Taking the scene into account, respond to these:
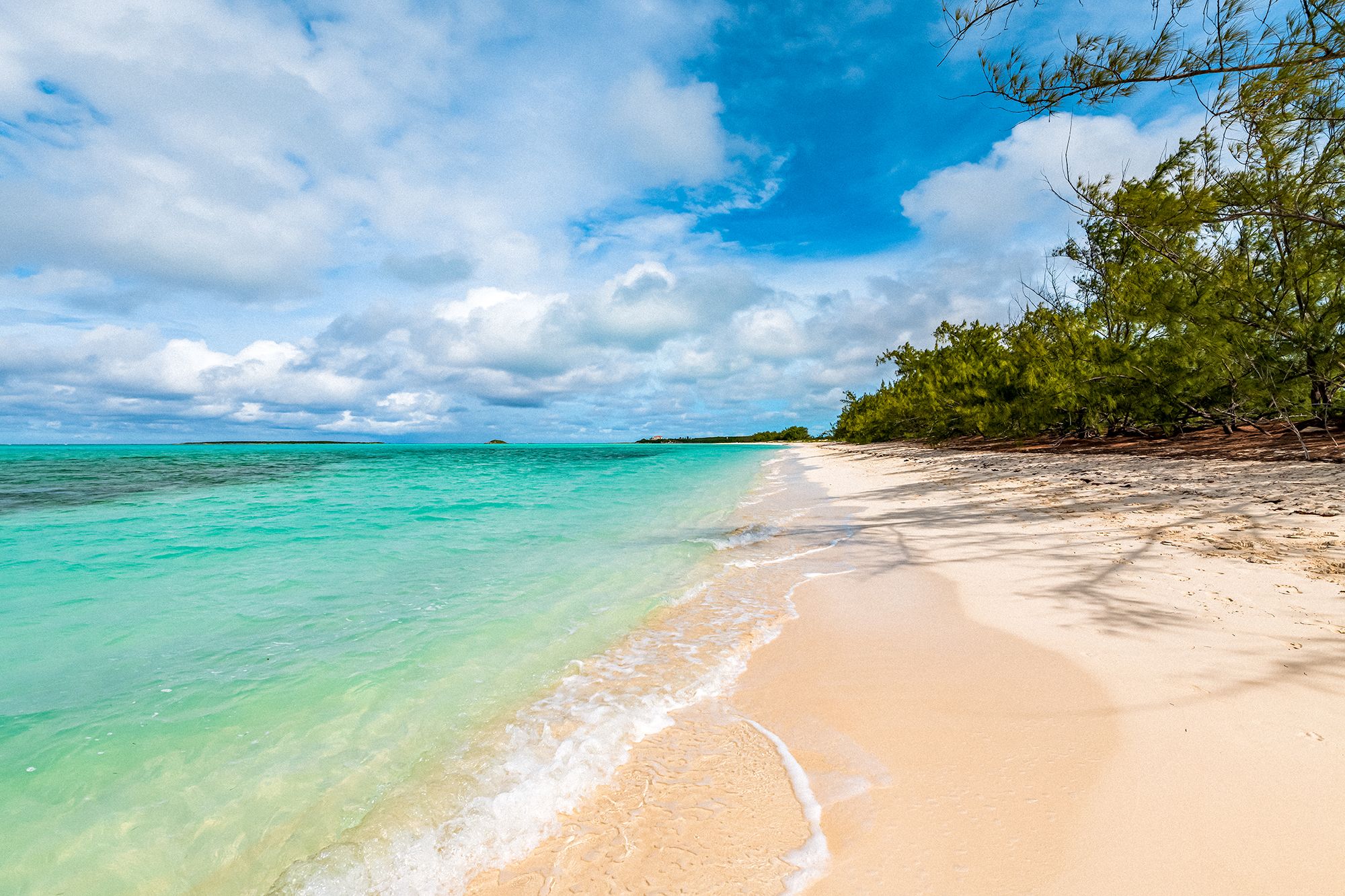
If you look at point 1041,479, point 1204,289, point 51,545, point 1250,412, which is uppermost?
point 1204,289

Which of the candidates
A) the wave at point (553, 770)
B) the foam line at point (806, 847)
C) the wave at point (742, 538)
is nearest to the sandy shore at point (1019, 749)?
the foam line at point (806, 847)

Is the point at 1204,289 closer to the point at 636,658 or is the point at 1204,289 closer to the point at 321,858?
the point at 636,658

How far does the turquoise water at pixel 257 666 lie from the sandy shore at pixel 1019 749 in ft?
4.39

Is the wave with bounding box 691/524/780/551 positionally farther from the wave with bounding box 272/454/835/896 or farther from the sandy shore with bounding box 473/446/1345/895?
the wave with bounding box 272/454/835/896

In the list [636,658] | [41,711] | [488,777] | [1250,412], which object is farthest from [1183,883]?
[1250,412]

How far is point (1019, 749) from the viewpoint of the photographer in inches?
92.8

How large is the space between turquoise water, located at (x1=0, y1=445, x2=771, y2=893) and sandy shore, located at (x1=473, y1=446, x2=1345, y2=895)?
4.39ft

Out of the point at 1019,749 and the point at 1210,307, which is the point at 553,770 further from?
the point at 1210,307

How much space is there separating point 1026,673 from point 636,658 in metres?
2.54

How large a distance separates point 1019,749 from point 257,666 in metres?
5.14

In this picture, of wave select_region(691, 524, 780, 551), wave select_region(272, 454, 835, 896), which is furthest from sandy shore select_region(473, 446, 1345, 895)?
wave select_region(691, 524, 780, 551)

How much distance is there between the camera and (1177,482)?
9.39 meters

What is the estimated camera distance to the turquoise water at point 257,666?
92.4 inches

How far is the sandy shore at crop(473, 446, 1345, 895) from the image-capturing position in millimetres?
1728
